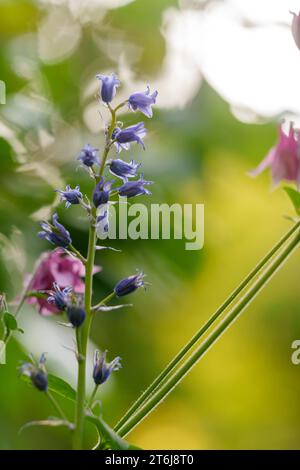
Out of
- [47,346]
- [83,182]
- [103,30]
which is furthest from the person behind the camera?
[103,30]

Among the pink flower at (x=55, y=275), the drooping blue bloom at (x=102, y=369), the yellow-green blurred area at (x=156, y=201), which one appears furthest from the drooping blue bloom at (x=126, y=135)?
the yellow-green blurred area at (x=156, y=201)

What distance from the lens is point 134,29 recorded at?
1701 millimetres

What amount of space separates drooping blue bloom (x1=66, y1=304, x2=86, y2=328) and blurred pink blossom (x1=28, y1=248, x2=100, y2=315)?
0.76 feet

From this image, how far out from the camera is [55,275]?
597 millimetres

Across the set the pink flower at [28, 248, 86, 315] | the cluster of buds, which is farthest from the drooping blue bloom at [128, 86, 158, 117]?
the pink flower at [28, 248, 86, 315]

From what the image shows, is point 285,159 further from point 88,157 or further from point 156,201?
point 156,201

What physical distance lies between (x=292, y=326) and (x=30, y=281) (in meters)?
1.49

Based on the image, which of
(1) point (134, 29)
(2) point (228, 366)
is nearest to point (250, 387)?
(2) point (228, 366)

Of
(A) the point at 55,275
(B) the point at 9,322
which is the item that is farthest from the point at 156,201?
(B) the point at 9,322

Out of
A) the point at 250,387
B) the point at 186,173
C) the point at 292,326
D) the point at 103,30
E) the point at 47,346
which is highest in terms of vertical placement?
the point at 103,30

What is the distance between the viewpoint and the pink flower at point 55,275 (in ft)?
1.91

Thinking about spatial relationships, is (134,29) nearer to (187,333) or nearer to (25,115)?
(25,115)

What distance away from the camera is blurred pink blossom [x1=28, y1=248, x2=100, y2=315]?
0.58 metres

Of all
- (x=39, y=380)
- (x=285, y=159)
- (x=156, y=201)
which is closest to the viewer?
(x=39, y=380)
